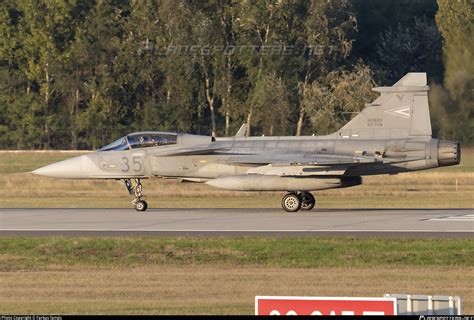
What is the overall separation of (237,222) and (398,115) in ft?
19.2

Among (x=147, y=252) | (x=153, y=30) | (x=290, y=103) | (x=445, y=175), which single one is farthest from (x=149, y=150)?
(x=153, y=30)

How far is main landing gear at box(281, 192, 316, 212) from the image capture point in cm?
2889

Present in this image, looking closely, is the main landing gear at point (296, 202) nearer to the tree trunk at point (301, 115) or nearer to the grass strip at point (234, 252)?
the grass strip at point (234, 252)

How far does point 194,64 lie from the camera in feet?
195

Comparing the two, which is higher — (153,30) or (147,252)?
(153,30)

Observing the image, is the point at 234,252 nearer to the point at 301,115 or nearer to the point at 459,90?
the point at 459,90

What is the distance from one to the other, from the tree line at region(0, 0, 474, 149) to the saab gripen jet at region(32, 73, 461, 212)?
2400 cm

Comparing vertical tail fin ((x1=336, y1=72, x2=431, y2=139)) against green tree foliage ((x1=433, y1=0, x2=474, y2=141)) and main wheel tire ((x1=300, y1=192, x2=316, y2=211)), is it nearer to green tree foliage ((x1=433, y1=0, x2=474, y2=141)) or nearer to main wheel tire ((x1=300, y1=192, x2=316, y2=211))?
main wheel tire ((x1=300, y1=192, x2=316, y2=211))

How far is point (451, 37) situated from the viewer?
55.2 metres

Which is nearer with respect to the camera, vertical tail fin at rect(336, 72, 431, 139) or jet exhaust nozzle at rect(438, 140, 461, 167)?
jet exhaust nozzle at rect(438, 140, 461, 167)

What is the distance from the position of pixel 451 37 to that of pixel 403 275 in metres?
39.5

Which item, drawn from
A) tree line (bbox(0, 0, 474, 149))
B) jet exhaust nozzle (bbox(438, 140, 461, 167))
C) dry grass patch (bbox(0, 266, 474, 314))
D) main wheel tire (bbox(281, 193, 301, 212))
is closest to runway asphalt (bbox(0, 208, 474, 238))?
main wheel tire (bbox(281, 193, 301, 212))

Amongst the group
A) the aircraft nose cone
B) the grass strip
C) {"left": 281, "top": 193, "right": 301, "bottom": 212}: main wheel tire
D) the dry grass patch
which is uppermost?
the aircraft nose cone

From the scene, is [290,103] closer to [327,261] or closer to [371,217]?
[371,217]
